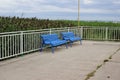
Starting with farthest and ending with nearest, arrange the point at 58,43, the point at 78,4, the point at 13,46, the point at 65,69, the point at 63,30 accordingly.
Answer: the point at 78,4, the point at 63,30, the point at 58,43, the point at 13,46, the point at 65,69

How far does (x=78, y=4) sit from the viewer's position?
21.9m

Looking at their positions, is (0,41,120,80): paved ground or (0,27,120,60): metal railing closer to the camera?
(0,41,120,80): paved ground

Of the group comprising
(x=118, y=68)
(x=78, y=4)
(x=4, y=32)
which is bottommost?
(x=118, y=68)

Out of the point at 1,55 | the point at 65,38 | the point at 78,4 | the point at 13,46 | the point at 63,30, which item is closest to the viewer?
the point at 1,55

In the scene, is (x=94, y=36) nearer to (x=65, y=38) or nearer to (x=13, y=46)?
(x=65, y=38)

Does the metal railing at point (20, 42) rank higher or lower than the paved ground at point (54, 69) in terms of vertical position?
higher

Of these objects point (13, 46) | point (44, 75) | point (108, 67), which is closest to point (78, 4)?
point (13, 46)

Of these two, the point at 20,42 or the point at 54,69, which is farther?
the point at 20,42

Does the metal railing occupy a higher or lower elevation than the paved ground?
higher

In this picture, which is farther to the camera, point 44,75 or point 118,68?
point 118,68

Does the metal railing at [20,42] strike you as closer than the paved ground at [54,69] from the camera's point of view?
No

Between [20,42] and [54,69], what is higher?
[20,42]

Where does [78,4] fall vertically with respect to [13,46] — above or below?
above

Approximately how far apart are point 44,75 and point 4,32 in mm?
3683
